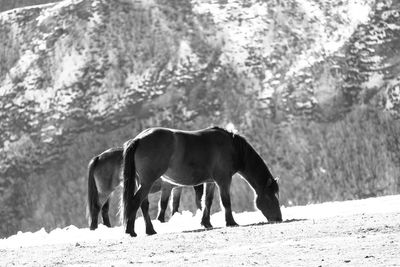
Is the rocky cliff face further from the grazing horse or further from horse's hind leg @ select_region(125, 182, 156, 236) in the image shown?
horse's hind leg @ select_region(125, 182, 156, 236)

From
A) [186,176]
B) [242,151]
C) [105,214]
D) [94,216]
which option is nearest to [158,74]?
[105,214]

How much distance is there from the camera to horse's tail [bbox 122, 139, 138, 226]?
13586 mm

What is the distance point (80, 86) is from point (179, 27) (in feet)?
50.0

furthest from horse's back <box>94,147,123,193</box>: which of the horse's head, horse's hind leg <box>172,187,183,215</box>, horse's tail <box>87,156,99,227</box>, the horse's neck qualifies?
the horse's head

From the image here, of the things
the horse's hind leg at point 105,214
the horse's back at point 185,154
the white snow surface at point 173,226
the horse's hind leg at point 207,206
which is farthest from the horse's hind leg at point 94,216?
the horse's back at point 185,154

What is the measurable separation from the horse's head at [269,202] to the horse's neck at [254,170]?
11 centimetres

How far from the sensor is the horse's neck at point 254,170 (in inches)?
613

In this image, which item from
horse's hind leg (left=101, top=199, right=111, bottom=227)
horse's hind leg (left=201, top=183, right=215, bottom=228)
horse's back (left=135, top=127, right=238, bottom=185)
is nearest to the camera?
horse's back (left=135, top=127, right=238, bottom=185)

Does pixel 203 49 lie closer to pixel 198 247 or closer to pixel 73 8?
pixel 73 8

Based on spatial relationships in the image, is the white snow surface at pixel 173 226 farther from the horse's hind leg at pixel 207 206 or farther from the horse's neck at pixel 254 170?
the horse's neck at pixel 254 170

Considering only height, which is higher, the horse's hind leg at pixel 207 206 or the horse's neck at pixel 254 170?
the horse's neck at pixel 254 170

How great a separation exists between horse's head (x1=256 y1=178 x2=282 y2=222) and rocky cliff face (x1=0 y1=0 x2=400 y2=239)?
62.4 meters

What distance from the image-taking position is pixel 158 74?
8931 cm

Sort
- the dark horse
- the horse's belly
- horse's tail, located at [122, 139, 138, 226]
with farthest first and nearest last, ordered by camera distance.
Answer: the horse's belly
the dark horse
horse's tail, located at [122, 139, 138, 226]
